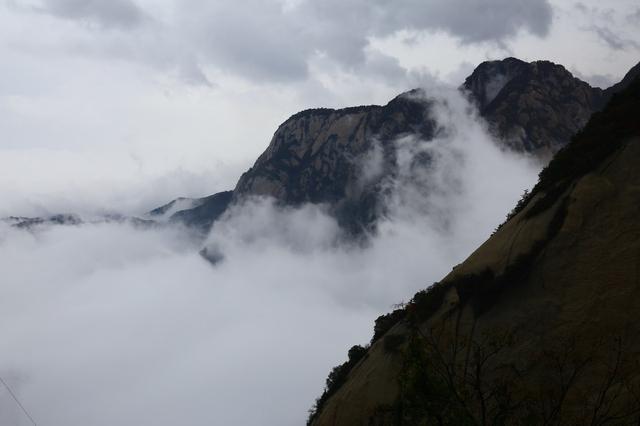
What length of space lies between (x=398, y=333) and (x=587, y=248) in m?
19.3

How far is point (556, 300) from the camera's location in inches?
1522

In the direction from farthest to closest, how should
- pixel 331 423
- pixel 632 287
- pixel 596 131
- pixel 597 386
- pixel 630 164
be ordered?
pixel 596 131 → pixel 331 423 → pixel 630 164 → pixel 632 287 → pixel 597 386

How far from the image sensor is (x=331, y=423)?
48125mm

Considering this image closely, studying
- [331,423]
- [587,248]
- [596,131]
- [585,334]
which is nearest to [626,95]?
[596,131]

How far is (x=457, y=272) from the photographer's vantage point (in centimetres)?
5016

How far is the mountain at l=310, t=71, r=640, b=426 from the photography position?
1248 inches

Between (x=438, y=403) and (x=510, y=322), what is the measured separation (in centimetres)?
2536

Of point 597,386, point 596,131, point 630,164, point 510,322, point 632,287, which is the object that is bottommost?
point 597,386

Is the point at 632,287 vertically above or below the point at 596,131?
below

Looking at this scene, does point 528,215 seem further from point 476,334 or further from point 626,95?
point 626,95

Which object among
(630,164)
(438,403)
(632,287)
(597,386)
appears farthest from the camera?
(630,164)

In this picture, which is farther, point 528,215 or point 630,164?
point 528,215

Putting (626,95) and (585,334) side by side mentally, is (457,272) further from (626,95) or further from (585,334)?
(626,95)

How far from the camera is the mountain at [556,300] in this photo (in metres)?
31.7
